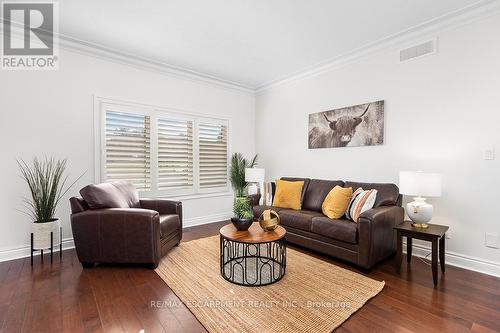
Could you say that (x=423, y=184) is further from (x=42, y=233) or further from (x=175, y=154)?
(x=42, y=233)

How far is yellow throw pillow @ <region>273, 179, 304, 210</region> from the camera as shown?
12.3ft

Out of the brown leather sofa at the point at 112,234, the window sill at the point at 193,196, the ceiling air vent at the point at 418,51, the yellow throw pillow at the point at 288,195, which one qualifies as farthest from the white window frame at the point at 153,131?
the ceiling air vent at the point at 418,51

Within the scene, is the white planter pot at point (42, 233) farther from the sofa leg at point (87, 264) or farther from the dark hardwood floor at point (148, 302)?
the sofa leg at point (87, 264)

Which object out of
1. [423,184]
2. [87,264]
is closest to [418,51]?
[423,184]

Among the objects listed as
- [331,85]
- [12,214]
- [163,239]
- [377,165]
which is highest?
[331,85]

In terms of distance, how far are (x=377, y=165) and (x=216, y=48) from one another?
2899mm

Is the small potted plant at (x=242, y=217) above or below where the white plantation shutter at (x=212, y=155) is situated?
below

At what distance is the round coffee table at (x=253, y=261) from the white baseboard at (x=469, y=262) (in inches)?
73.1

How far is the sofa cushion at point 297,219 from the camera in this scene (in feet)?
10.2

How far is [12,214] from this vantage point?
2.99 m

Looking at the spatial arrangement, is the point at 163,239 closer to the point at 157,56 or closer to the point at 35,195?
the point at 35,195

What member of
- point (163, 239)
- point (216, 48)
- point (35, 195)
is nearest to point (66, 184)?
point (35, 195)

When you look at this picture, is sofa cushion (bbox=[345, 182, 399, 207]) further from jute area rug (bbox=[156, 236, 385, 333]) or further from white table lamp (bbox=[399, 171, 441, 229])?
jute area rug (bbox=[156, 236, 385, 333])

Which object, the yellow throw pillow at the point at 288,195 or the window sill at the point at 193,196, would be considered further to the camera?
the window sill at the point at 193,196
